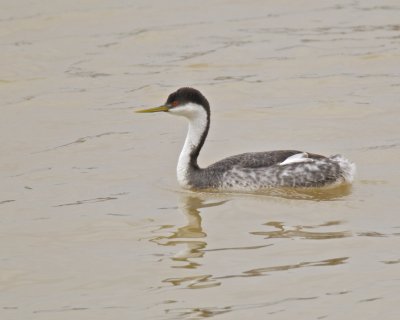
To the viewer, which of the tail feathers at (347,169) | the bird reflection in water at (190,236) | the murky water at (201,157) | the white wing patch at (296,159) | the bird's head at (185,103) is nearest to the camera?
the murky water at (201,157)

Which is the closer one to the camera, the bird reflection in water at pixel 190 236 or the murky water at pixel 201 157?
the murky water at pixel 201 157

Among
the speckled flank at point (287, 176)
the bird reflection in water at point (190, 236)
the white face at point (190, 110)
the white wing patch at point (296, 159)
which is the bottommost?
the bird reflection in water at point (190, 236)

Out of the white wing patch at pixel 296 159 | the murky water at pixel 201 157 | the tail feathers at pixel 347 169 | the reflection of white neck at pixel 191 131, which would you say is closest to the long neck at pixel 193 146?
the reflection of white neck at pixel 191 131

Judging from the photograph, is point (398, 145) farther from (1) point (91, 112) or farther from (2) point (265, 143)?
(1) point (91, 112)

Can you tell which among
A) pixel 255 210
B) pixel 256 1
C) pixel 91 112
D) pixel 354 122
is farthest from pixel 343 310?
pixel 256 1

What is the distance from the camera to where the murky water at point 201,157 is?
9.27 m

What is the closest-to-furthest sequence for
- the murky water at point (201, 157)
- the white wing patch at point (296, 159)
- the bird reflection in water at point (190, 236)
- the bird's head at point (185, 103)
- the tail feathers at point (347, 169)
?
the murky water at point (201, 157), the bird reflection in water at point (190, 236), the tail feathers at point (347, 169), the white wing patch at point (296, 159), the bird's head at point (185, 103)

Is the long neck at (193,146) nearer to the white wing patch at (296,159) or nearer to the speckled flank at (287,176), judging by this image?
the speckled flank at (287,176)

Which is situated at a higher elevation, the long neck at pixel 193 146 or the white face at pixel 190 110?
the white face at pixel 190 110

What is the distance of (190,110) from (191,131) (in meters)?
0.32

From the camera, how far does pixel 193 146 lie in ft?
43.6

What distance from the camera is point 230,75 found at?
18969 mm

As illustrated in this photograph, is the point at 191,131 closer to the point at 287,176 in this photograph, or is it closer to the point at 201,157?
the point at 287,176

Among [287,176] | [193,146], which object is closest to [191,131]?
[193,146]
